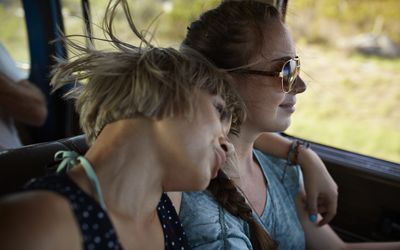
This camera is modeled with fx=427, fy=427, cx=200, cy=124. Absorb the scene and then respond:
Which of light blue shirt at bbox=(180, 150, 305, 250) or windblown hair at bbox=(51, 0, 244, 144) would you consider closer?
windblown hair at bbox=(51, 0, 244, 144)

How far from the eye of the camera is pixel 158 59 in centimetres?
95

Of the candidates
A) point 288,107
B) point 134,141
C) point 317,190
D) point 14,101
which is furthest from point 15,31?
point 134,141

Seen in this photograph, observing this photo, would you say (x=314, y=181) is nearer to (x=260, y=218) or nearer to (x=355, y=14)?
(x=260, y=218)

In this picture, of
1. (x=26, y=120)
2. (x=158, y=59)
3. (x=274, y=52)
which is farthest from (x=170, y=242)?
(x=26, y=120)

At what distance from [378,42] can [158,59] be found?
5.08ft

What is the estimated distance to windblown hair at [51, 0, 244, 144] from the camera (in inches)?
34.5

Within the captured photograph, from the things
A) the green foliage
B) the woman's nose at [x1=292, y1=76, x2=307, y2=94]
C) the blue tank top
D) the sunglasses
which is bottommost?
the blue tank top

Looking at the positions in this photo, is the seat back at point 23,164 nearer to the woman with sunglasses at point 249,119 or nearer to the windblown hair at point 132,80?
the windblown hair at point 132,80

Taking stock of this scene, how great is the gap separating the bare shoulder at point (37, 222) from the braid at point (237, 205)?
24.1 inches

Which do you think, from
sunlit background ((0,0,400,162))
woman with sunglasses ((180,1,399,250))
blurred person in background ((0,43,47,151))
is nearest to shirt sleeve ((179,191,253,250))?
woman with sunglasses ((180,1,399,250))

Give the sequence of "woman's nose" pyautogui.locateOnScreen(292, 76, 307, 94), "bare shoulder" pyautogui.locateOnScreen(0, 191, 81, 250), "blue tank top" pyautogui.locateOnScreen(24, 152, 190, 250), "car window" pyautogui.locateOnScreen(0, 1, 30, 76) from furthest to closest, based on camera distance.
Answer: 1. "car window" pyautogui.locateOnScreen(0, 1, 30, 76)
2. "woman's nose" pyautogui.locateOnScreen(292, 76, 307, 94)
3. "blue tank top" pyautogui.locateOnScreen(24, 152, 190, 250)
4. "bare shoulder" pyautogui.locateOnScreen(0, 191, 81, 250)

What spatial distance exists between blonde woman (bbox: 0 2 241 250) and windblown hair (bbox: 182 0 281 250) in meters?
0.31

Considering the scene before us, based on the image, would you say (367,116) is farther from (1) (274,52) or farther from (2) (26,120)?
(2) (26,120)

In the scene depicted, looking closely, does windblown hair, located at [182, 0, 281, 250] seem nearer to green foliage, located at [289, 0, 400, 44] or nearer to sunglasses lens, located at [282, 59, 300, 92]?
sunglasses lens, located at [282, 59, 300, 92]
